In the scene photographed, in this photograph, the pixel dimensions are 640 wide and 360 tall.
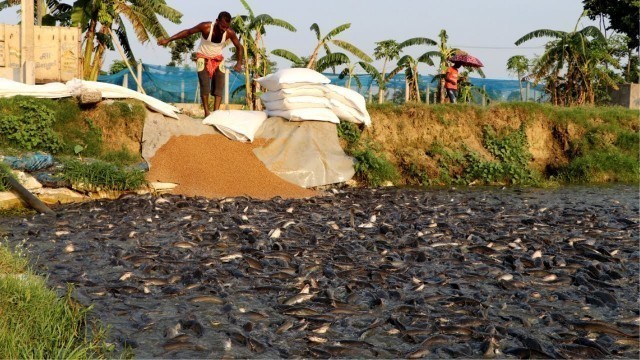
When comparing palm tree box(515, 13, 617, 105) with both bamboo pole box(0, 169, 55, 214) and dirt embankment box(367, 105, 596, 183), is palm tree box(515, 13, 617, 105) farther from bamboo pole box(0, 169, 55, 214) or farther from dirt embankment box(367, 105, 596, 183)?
bamboo pole box(0, 169, 55, 214)

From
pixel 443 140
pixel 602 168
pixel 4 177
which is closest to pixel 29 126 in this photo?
pixel 4 177

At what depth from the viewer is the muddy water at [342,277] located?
491 cm

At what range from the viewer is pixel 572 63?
24828 millimetres

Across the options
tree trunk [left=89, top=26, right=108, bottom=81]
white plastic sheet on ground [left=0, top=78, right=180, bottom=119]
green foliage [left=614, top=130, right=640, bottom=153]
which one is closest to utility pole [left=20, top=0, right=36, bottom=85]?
white plastic sheet on ground [left=0, top=78, right=180, bottom=119]

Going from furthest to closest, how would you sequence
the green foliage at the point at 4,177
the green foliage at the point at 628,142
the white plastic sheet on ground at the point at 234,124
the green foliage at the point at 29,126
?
the green foliage at the point at 628,142
the white plastic sheet on ground at the point at 234,124
the green foliage at the point at 29,126
the green foliage at the point at 4,177

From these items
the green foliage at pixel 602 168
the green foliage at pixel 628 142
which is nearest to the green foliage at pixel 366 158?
the green foliage at pixel 602 168

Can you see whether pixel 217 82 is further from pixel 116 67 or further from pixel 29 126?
pixel 116 67

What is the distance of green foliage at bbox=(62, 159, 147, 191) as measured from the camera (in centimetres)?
1129

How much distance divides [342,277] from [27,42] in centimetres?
1134

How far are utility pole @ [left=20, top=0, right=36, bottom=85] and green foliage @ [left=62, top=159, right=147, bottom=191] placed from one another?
432 cm

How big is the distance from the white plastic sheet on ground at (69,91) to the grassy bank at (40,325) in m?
7.75

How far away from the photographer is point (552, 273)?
684 centimetres

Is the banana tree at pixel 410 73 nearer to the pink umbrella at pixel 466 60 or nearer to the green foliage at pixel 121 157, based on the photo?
the pink umbrella at pixel 466 60

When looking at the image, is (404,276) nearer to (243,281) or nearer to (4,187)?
(243,281)
